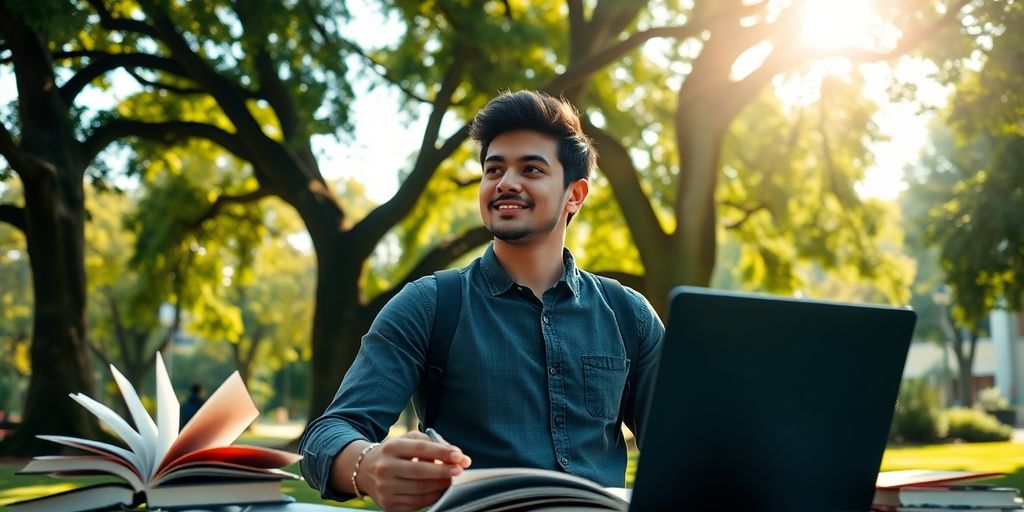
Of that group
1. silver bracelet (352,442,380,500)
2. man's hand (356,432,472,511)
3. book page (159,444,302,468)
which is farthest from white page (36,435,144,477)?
man's hand (356,432,472,511)

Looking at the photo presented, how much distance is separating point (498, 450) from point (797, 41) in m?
15.2

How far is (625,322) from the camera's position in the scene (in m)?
2.92

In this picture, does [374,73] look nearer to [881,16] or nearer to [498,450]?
[881,16]

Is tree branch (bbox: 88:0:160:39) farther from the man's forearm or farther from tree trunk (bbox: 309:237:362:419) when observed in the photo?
the man's forearm

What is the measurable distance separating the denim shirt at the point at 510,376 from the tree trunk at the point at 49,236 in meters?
15.2

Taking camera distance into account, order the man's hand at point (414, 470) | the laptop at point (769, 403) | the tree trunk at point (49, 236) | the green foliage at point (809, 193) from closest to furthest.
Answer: the laptop at point (769, 403), the man's hand at point (414, 470), the tree trunk at point (49, 236), the green foliage at point (809, 193)

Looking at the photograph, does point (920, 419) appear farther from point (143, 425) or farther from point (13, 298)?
point (13, 298)

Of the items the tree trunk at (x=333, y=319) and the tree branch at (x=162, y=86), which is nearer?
the tree trunk at (x=333, y=319)

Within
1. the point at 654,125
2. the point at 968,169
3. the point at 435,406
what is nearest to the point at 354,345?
the point at 654,125

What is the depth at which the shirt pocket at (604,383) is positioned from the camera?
2.75m

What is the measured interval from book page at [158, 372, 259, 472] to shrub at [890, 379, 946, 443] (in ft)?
84.4

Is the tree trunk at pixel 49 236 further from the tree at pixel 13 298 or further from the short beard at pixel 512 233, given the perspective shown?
the tree at pixel 13 298

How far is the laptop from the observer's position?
1.80m

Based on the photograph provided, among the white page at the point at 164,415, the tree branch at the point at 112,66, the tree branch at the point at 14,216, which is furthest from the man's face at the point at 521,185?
the tree branch at the point at 112,66
